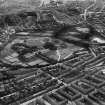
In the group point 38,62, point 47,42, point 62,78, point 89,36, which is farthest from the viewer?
point 89,36

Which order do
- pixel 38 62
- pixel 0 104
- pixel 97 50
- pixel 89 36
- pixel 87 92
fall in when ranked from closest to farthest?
pixel 0 104, pixel 87 92, pixel 38 62, pixel 97 50, pixel 89 36

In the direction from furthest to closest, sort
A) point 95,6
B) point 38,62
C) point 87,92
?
point 95,6, point 38,62, point 87,92

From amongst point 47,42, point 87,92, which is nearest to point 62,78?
point 87,92

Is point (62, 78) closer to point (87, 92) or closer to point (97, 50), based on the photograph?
point (87, 92)

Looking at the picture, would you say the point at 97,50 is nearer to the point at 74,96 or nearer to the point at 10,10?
the point at 74,96

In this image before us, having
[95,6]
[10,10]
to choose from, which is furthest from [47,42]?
[95,6]

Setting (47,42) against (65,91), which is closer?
(65,91)
